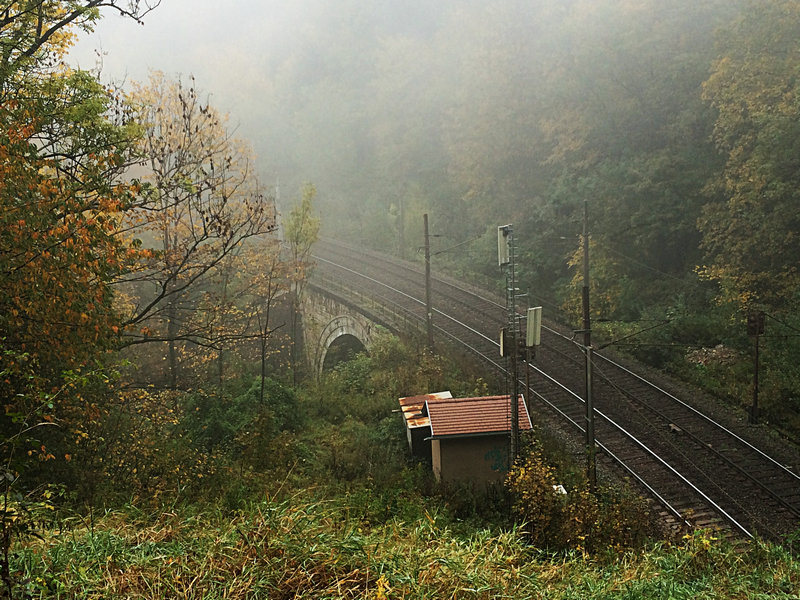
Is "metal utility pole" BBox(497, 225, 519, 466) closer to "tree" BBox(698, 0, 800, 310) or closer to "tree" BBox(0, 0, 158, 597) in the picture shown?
"tree" BBox(0, 0, 158, 597)

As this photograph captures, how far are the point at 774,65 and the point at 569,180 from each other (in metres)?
9.23

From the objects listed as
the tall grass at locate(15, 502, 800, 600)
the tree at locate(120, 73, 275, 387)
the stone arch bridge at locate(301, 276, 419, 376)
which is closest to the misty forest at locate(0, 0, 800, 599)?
the tall grass at locate(15, 502, 800, 600)

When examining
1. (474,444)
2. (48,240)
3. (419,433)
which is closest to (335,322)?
(419,433)

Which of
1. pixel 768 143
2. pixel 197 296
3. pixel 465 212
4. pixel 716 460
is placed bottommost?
pixel 716 460

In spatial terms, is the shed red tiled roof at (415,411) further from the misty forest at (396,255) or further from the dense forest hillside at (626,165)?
the dense forest hillside at (626,165)

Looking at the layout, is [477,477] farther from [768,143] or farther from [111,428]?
[768,143]

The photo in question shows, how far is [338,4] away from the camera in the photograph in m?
55.8

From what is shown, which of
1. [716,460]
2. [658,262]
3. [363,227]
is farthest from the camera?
[363,227]

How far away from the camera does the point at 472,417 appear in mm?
13188

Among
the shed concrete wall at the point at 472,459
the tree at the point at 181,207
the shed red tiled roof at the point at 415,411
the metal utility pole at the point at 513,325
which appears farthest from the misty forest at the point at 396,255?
the shed red tiled roof at the point at 415,411

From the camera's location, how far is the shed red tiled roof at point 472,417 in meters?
12.8

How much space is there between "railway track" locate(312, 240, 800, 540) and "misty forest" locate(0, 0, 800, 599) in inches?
38.3

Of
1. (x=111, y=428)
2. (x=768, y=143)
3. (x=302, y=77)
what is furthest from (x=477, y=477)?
(x=302, y=77)

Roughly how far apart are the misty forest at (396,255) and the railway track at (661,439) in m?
0.97
